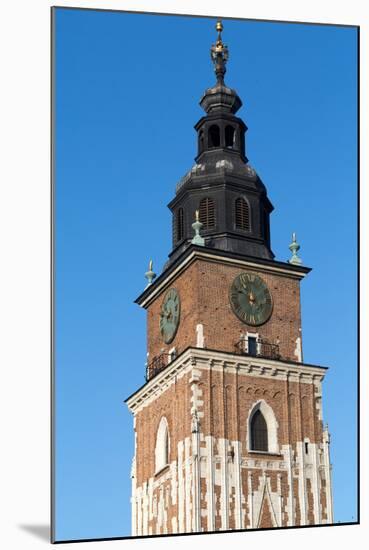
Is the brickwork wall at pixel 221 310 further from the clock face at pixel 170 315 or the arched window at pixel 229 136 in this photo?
the arched window at pixel 229 136

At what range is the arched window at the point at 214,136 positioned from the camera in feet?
131

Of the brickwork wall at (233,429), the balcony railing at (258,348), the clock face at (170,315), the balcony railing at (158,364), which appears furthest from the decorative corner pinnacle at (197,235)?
the brickwork wall at (233,429)

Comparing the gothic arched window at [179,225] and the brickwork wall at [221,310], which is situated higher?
the gothic arched window at [179,225]

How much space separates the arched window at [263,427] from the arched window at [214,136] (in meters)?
7.27

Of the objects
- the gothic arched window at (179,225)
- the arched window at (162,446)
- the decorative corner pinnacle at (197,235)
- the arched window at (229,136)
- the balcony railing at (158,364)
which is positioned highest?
the arched window at (229,136)

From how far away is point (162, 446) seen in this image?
37406mm

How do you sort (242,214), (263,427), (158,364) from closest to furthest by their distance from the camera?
1. (263,427)
2. (158,364)
3. (242,214)

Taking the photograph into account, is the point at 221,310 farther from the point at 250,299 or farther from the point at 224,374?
the point at 224,374

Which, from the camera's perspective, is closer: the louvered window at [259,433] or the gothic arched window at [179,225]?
the louvered window at [259,433]

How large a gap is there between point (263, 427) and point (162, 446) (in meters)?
2.62

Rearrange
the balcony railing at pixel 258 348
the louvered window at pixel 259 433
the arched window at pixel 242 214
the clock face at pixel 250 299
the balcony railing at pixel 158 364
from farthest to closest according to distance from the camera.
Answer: the arched window at pixel 242 214
the balcony railing at pixel 158 364
the clock face at pixel 250 299
the balcony railing at pixel 258 348
the louvered window at pixel 259 433

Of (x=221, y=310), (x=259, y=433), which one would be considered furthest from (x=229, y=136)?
(x=259, y=433)

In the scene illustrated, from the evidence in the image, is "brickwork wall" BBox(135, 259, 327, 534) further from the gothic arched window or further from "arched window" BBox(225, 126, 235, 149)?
"arched window" BBox(225, 126, 235, 149)

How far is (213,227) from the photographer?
3847 centimetres
